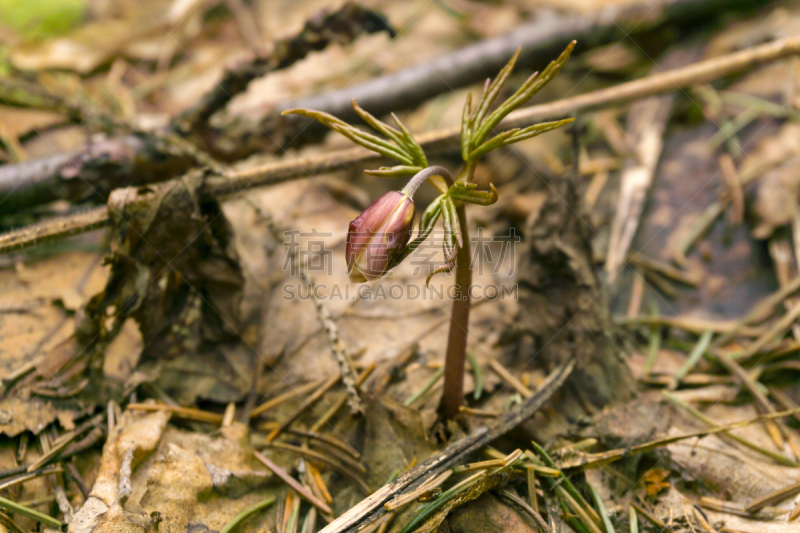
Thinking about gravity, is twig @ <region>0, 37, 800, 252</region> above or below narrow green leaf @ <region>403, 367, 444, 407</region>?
above

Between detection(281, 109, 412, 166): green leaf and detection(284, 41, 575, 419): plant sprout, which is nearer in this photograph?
detection(284, 41, 575, 419): plant sprout

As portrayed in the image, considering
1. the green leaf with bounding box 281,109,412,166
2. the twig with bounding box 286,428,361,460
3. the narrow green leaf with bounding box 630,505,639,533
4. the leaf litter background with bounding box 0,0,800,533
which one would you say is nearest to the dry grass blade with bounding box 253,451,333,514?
the leaf litter background with bounding box 0,0,800,533

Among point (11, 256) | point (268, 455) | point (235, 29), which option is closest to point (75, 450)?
point (268, 455)

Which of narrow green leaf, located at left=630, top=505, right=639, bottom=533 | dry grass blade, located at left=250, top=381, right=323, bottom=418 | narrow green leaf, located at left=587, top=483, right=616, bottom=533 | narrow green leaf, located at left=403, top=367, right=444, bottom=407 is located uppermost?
narrow green leaf, located at left=403, top=367, right=444, bottom=407

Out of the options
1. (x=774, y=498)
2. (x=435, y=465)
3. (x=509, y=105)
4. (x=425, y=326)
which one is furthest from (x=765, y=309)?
(x=435, y=465)

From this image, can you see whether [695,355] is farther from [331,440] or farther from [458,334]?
[331,440]

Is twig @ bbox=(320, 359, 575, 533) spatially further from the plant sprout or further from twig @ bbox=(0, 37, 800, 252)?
twig @ bbox=(0, 37, 800, 252)
